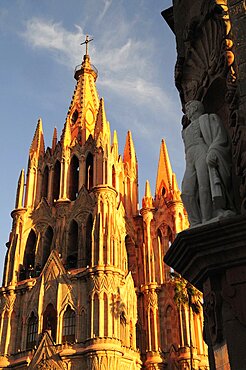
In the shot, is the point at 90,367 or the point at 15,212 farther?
the point at 15,212

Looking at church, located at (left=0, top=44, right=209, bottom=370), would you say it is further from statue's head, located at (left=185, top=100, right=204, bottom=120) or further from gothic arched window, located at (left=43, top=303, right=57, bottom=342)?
statue's head, located at (left=185, top=100, right=204, bottom=120)

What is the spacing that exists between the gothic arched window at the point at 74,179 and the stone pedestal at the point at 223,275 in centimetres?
3084

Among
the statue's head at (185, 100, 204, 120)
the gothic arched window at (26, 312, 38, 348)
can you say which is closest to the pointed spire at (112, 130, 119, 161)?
the gothic arched window at (26, 312, 38, 348)

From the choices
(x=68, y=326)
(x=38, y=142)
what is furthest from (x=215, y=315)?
(x=38, y=142)

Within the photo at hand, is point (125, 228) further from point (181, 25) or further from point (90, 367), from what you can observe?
point (181, 25)

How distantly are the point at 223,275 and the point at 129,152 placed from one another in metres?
37.2

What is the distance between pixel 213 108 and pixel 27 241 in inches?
Result: 1143

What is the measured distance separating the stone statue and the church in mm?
22599

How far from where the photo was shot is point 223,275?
554cm

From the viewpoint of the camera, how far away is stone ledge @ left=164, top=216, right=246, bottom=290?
17.7 feet

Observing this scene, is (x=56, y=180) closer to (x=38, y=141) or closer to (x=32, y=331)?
(x=38, y=141)

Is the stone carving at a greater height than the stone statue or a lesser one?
lesser

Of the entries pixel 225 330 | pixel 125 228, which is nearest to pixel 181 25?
pixel 225 330

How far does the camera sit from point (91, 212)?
33844mm
